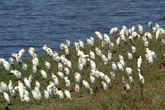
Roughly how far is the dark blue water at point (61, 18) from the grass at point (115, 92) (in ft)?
57.5

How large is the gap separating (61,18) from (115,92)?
165 feet

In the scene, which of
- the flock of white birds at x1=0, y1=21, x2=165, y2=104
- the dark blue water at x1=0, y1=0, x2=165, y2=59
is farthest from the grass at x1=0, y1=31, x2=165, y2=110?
the dark blue water at x1=0, y1=0, x2=165, y2=59

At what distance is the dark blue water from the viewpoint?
5566cm

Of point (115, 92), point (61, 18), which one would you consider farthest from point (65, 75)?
point (61, 18)

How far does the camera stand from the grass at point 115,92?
16.6m

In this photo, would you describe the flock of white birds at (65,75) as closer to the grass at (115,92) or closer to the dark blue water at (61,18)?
the grass at (115,92)

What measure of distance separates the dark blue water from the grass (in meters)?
17.5

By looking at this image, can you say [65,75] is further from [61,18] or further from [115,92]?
[61,18]

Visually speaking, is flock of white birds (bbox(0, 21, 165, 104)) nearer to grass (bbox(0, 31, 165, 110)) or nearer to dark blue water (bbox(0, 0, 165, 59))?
grass (bbox(0, 31, 165, 110))

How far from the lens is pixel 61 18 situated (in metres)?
68.6

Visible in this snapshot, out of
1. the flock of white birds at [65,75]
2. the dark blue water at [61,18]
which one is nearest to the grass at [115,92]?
the flock of white birds at [65,75]

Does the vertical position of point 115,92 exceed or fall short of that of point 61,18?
it falls short

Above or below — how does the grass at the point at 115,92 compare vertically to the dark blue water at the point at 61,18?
below

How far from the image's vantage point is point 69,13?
71938mm
